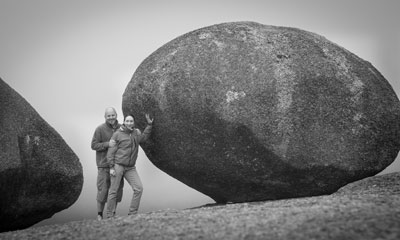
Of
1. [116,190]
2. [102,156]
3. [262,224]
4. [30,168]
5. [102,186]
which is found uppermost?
[102,156]

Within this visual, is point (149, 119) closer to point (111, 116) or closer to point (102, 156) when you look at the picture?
point (111, 116)

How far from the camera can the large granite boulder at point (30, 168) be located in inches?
530

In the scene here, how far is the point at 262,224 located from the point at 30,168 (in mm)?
7167

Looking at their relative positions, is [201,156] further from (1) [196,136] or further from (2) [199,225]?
(2) [199,225]

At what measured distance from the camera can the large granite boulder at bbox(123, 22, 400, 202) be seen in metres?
13.9

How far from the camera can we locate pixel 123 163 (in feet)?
44.1

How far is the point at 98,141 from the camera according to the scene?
1438 centimetres

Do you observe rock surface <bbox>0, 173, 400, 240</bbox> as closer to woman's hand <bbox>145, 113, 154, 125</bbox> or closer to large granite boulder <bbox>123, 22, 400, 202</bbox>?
large granite boulder <bbox>123, 22, 400, 202</bbox>

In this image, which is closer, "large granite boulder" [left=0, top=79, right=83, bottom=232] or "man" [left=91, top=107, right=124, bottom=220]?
"large granite boulder" [left=0, top=79, right=83, bottom=232]

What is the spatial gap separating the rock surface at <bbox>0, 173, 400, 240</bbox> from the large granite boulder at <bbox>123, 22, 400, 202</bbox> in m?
1.82

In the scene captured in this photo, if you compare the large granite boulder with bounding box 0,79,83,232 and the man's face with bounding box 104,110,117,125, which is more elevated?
the man's face with bounding box 104,110,117,125

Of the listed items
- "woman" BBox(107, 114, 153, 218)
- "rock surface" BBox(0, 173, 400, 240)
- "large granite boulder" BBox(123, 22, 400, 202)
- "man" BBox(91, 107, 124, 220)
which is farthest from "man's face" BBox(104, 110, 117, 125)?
"rock surface" BBox(0, 173, 400, 240)

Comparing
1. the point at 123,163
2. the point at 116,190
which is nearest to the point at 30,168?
the point at 116,190

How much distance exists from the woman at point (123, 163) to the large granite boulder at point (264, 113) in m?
1.22
